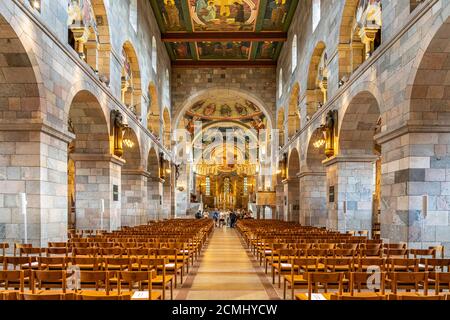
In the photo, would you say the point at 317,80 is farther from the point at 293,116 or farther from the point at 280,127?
the point at 280,127

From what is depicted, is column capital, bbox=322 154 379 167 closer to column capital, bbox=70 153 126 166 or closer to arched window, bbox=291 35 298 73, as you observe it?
column capital, bbox=70 153 126 166

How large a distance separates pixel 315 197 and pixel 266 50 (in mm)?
14953

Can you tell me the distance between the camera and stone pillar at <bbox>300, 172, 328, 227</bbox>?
2172 cm

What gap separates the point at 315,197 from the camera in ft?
71.3

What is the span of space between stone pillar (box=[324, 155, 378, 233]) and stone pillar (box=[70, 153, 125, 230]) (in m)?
8.57

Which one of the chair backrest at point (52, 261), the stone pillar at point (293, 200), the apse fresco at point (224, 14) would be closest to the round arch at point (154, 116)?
the apse fresco at point (224, 14)

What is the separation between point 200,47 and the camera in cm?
3228

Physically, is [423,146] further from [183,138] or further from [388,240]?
[183,138]

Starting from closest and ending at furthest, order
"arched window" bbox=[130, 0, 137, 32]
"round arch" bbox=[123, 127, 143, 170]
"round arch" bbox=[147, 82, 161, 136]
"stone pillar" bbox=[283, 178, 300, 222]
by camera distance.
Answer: "arched window" bbox=[130, 0, 137, 32], "round arch" bbox=[123, 127, 143, 170], "stone pillar" bbox=[283, 178, 300, 222], "round arch" bbox=[147, 82, 161, 136]

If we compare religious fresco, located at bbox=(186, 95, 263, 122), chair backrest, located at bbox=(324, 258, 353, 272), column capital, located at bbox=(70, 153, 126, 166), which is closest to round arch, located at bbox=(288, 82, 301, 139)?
column capital, located at bbox=(70, 153, 126, 166)

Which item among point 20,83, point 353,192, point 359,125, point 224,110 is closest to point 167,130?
point 224,110

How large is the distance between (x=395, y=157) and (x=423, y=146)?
919 millimetres

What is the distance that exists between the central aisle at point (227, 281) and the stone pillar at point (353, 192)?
4259mm
